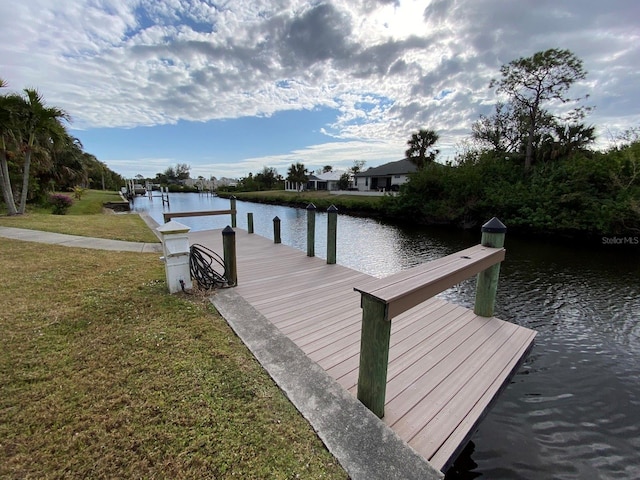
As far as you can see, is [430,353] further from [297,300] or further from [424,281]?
[297,300]

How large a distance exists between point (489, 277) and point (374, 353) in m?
2.41

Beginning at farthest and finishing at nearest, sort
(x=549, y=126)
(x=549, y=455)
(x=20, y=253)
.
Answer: (x=549, y=126), (x=20, y=253), (x=549, y=455)

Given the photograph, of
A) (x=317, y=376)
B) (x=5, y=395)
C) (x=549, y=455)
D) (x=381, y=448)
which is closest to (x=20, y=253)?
(x=5, y=395)

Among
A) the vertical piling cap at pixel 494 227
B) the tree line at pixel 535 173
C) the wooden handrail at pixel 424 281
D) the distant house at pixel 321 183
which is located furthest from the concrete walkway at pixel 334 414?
the distant house at pixel 321 183

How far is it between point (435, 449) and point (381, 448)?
0.37 meters

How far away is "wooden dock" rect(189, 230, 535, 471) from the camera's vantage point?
6.28 ft

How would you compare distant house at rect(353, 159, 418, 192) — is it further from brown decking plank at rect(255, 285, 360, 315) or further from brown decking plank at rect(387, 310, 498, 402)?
brown decking plank at rect(387, 310, 498, 402)

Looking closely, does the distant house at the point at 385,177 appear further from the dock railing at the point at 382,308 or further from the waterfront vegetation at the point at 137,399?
the waterfront vegetation at the point at 137,399

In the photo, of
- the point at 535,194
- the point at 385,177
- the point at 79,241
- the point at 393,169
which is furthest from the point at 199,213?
the point at 393,169

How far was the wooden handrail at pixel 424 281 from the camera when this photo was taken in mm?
1795

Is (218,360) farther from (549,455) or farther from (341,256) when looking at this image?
(341,256)

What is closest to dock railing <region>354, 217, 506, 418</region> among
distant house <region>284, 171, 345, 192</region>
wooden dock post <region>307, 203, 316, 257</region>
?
wooden dock post <region>307, 203, 316, 257</region>

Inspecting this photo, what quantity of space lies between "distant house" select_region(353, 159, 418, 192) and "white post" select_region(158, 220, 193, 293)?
29052 millimetres

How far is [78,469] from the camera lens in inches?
55.0
